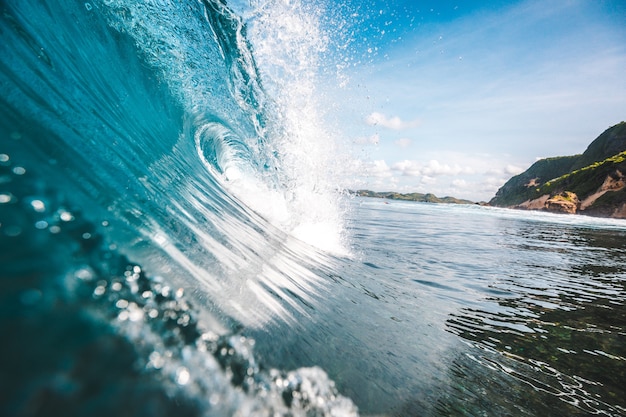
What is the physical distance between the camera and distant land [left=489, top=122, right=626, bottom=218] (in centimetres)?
3478

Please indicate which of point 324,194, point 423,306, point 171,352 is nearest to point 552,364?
point 423,306

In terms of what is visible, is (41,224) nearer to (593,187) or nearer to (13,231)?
(13,231)

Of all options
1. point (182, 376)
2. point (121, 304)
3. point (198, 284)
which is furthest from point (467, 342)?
point (121, 304)

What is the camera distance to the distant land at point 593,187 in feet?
114

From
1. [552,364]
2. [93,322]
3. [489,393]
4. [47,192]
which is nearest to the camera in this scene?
[93,322]

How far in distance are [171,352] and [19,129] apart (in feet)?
4.17

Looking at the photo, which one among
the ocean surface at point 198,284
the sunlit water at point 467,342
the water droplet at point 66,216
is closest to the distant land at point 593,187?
the sunlit water at point 467,342

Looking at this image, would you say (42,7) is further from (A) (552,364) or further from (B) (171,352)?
(A) (552,364)

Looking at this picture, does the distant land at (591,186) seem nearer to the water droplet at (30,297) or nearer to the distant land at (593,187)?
the distant land at (593,187)

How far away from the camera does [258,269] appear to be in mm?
2477

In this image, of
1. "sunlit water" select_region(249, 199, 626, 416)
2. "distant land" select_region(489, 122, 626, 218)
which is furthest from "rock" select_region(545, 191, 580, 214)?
"sunlit water" select_region(249, 199, 626, 416)

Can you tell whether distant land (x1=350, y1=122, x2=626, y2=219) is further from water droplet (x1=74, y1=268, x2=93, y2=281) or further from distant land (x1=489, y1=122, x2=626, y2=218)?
water droplet (x1=74, y1=268, x2=93, y2=281)

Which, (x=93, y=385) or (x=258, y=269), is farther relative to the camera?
(x=258, y=269)

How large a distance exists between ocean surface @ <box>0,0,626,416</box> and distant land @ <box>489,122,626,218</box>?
131 ft
